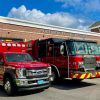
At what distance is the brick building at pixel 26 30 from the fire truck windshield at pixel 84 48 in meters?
17.6

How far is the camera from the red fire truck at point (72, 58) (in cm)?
1257

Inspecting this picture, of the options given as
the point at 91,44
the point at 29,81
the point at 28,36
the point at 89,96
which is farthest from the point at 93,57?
the point at 28,36

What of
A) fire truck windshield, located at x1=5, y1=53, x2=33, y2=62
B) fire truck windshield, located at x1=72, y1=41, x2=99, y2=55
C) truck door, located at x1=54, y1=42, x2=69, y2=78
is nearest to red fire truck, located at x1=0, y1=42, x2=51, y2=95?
fire truck windshield, located at x1=5, y1=53, x2=33, y2=62

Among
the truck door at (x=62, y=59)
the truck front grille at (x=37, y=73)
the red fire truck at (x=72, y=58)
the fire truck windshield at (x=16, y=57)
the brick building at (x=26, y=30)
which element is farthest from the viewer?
the brick building at (x=26, y=30)

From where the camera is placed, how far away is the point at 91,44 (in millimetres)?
13953

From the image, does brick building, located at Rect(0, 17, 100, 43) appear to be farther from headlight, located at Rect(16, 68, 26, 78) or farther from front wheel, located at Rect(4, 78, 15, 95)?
headlight, located at Rect(16, 68, 26, 78)

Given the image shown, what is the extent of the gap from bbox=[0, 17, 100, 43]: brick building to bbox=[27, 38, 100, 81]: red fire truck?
635 inches

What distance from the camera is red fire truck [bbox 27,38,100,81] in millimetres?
12573

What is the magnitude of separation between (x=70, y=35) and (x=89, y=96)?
29.1 m

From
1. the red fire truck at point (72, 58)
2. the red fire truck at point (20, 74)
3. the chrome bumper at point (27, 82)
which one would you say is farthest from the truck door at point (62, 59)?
the chrome bumper at point (27, 82)

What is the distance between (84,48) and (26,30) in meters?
19.9

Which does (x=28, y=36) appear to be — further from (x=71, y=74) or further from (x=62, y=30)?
(x=71, y=74)

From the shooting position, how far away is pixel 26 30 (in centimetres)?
3247

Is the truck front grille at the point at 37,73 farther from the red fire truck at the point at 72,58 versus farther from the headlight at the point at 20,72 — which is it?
the red fire truck at the point at 72,58
